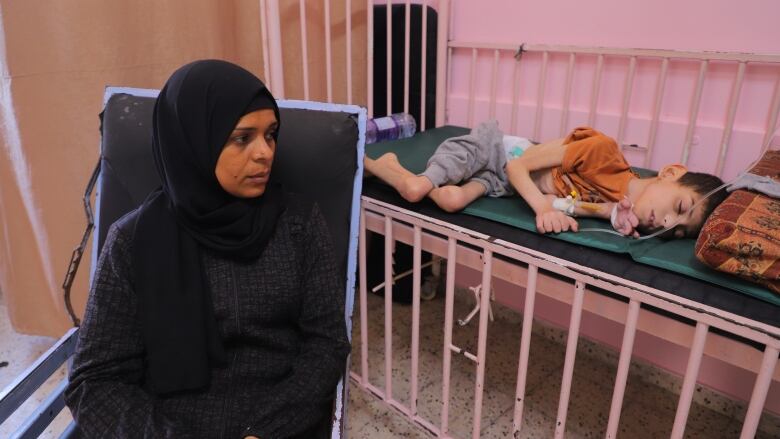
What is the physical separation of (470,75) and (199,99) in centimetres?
145

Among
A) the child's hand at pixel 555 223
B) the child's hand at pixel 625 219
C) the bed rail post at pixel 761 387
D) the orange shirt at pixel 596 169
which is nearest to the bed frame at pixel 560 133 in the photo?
the bed rail post at pixel 761 387

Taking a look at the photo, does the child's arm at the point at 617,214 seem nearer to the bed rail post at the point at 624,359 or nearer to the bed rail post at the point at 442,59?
the bed rail post at the point at 624,359

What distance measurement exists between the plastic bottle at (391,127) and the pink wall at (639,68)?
24 cm

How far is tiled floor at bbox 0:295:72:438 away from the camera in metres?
1.66

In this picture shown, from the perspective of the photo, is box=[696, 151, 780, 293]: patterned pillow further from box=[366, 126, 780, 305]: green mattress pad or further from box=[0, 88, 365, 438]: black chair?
box=[0, 88, 365, 438]: black chair

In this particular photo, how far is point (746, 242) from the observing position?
959 millimetres

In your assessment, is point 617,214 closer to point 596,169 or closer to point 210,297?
point 596,169

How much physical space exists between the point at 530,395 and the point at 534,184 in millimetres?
734

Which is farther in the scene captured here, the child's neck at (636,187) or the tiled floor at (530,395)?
the tiled floor at (530,395)

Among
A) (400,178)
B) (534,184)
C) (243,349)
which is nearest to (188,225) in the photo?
Result: (243,349)

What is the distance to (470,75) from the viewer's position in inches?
84.0

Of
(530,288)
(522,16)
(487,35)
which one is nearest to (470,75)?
(487,35)

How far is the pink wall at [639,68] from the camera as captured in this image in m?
1.53

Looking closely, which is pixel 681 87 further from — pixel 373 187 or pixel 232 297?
pixel 232 297
